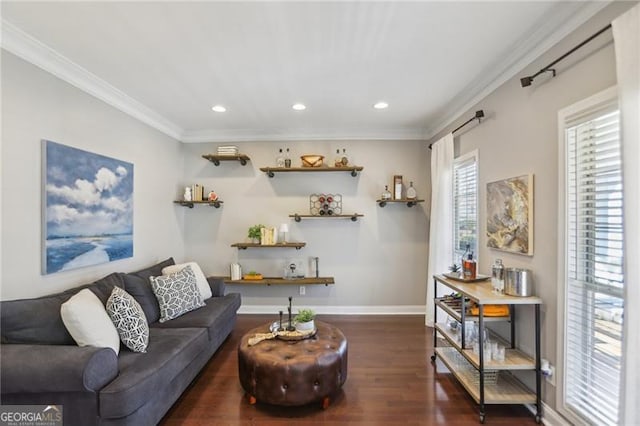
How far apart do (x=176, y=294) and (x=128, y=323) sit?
819 mm

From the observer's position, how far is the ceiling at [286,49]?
73.8 inches

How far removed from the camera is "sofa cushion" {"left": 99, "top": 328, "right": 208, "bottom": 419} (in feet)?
5.54

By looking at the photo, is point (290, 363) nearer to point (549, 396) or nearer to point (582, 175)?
point (549, 396)

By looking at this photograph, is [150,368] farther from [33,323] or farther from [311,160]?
[311,160]

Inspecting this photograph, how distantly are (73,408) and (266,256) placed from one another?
2933 millimetres

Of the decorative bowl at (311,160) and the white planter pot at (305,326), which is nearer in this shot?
the white planter pot at (305,326)

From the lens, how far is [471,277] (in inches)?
105

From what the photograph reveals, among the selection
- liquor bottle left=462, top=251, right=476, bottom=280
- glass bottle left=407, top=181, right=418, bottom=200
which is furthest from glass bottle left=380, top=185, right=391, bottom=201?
liquor bottle left=462, top=251, right=476, bottom=280

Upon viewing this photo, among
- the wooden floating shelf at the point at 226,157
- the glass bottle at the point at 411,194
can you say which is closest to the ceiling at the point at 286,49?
the wooden floating shelf at the point at 226,157

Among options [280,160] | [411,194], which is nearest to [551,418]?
[411,194]

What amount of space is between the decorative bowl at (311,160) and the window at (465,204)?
180 cm

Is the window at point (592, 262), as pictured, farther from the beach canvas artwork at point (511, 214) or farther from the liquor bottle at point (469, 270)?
the liquor bottle at point (469, 270)

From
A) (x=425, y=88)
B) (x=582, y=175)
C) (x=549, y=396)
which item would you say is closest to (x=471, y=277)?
(x=549, y=396)

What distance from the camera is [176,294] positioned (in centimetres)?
302
